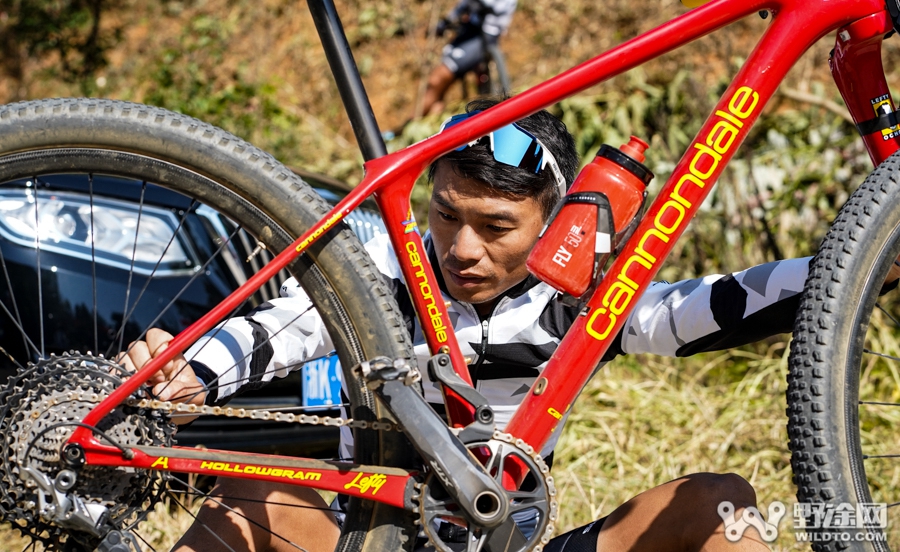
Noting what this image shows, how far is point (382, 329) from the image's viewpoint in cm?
147

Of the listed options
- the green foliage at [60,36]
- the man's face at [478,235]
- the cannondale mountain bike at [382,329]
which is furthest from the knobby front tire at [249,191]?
the green foliage at [60,36]

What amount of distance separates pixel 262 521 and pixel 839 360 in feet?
3.70

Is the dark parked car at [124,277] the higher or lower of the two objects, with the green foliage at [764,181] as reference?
lower

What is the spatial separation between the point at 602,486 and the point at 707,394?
0.90m

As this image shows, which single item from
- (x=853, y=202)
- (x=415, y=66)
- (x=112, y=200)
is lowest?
(x=853, y=202)

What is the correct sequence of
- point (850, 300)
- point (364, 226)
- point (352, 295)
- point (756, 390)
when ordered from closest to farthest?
point (850, 300) < point (352, 295) < point (364, 226) < point (756, 390)

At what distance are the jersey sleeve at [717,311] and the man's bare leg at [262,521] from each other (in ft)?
2.38

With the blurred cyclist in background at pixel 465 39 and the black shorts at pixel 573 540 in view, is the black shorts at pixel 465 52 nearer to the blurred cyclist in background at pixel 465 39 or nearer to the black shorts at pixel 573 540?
the blurred cyclist in background at pixel 465 39

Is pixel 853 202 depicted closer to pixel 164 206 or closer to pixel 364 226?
pixel 364 226

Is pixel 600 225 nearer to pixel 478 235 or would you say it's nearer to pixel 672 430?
pixel 478 235

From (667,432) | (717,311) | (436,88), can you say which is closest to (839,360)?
(717,311)

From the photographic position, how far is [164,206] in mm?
2578

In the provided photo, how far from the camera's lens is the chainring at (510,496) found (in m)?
1.45

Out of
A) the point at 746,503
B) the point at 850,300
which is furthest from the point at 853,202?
the point at 746,503
